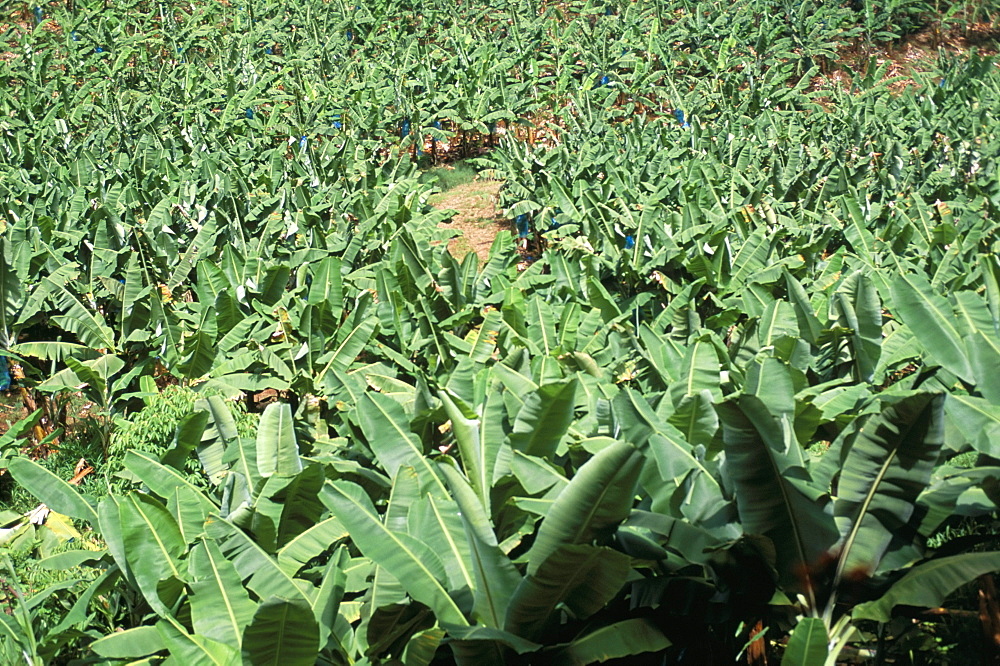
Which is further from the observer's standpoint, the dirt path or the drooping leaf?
the dirt path

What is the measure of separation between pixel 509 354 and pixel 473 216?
4.74 metres

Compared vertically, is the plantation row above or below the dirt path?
above

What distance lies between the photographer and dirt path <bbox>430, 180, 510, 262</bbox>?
8.48 metres

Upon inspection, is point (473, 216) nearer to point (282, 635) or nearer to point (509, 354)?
point (509, 354)

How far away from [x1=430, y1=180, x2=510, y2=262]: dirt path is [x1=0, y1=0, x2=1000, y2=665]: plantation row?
0.36 m

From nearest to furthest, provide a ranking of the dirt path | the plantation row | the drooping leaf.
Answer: the drooping leaf, the plantation row, the dirt path

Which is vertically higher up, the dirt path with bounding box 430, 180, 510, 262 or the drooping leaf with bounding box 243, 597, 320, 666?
the drooping leaf with bounding box 243, 597, 320, 666

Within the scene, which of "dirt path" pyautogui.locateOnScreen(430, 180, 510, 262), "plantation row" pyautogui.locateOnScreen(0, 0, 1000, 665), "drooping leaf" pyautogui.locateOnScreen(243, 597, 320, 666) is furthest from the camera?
"dirt path" pyautogui.locateOnScreen(430, 180, 510, 262)

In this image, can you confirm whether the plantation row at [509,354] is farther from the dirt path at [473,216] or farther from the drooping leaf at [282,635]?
the dirt path at [473,216]

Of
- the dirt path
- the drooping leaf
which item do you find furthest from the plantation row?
the dirt path

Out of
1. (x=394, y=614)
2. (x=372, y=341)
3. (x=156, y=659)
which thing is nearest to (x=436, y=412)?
(x=394, y=614)

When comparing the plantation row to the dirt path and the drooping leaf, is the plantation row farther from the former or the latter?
the dirt path

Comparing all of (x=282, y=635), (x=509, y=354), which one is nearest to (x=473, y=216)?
(x=509, y=354)

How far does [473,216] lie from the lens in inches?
362
